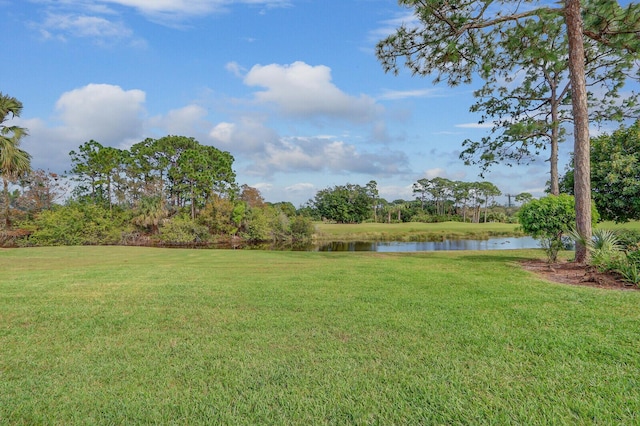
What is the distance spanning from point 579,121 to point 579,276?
14.0ft

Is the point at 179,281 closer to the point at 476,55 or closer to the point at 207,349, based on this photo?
the point at 207,349

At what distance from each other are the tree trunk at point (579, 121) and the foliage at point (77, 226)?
3386 cm

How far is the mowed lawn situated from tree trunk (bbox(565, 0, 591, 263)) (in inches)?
Answer: 145

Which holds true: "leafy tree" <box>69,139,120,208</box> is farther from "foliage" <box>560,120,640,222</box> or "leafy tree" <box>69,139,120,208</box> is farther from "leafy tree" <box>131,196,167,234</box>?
"foliage" <box>560,120,640,222</box>

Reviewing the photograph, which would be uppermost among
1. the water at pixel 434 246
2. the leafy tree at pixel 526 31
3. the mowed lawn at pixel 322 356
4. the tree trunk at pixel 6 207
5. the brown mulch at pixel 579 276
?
the leafy tree at pixel 526 31

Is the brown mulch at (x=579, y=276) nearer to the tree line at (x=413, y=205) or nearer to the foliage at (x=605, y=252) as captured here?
the foliage at (x=605, y=252)

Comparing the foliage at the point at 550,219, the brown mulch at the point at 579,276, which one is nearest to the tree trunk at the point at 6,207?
the foliage at the point at 550,219

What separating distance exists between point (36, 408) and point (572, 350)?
487cm

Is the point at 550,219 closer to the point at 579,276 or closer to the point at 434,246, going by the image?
the point at 579,276

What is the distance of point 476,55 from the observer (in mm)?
10797

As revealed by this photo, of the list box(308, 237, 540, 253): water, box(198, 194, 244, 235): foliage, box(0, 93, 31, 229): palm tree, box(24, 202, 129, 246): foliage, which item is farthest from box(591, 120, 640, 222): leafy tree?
box(24, 202, 129, 246): foliage

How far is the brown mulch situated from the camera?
21.7 ft

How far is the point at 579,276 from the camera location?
7.59 metres

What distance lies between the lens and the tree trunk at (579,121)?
352 inches
